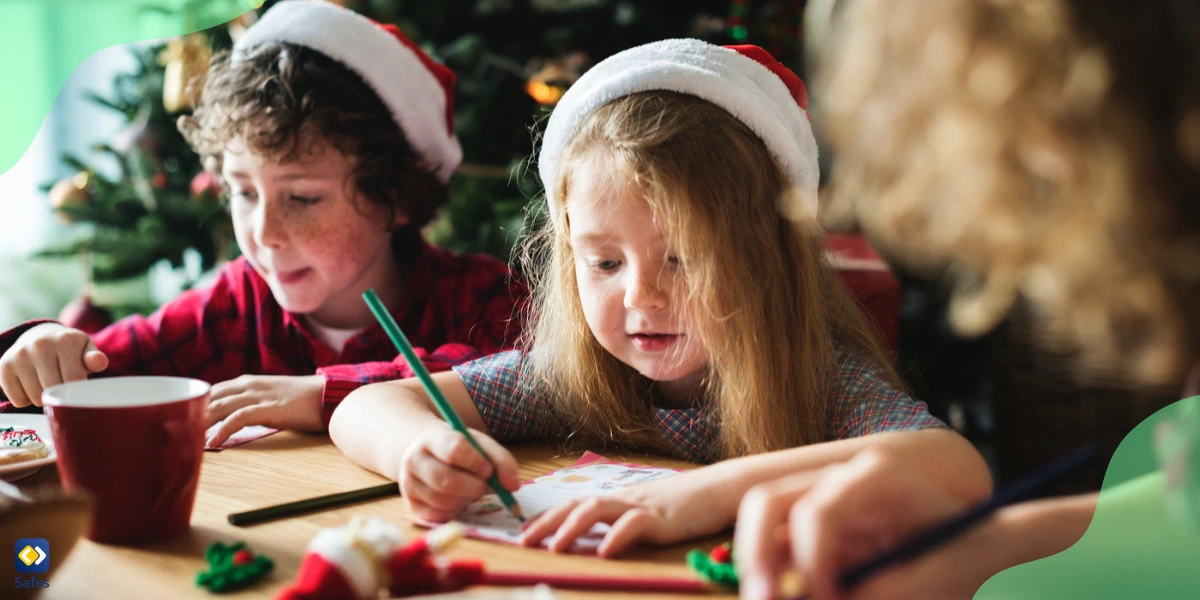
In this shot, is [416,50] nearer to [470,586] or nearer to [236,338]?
[236,338]

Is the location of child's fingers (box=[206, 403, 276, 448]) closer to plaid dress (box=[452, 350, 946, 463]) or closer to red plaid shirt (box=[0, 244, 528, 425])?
plaid dress (box=[452, 350, 946, 463])

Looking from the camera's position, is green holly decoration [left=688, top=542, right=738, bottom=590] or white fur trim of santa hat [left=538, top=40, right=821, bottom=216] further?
white fur trim of santa hat [left=538, top=40, right=821, bottom=216]

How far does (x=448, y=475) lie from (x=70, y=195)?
6.24 feet

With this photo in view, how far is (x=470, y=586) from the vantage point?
55cm

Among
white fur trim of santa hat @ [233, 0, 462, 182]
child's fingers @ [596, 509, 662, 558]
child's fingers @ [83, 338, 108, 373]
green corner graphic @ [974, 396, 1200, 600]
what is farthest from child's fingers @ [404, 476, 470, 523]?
white fur trim of santa hat @ [233, 0, 462, 182]

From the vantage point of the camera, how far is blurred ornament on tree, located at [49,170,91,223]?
2.17 meters

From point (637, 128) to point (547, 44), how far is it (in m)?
1.27

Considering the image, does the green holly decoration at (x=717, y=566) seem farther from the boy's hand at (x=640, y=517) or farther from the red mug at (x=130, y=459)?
the red mug at (x=130, y=459)

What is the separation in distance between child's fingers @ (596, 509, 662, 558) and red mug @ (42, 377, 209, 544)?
280 millimetres

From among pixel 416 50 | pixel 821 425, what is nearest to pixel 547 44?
pixel 416 50

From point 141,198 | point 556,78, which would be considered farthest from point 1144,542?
point 141,198

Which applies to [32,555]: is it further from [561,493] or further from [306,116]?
[306,116]

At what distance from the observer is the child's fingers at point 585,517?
0.63 meters

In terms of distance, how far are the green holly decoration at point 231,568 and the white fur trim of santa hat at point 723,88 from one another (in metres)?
0.52
